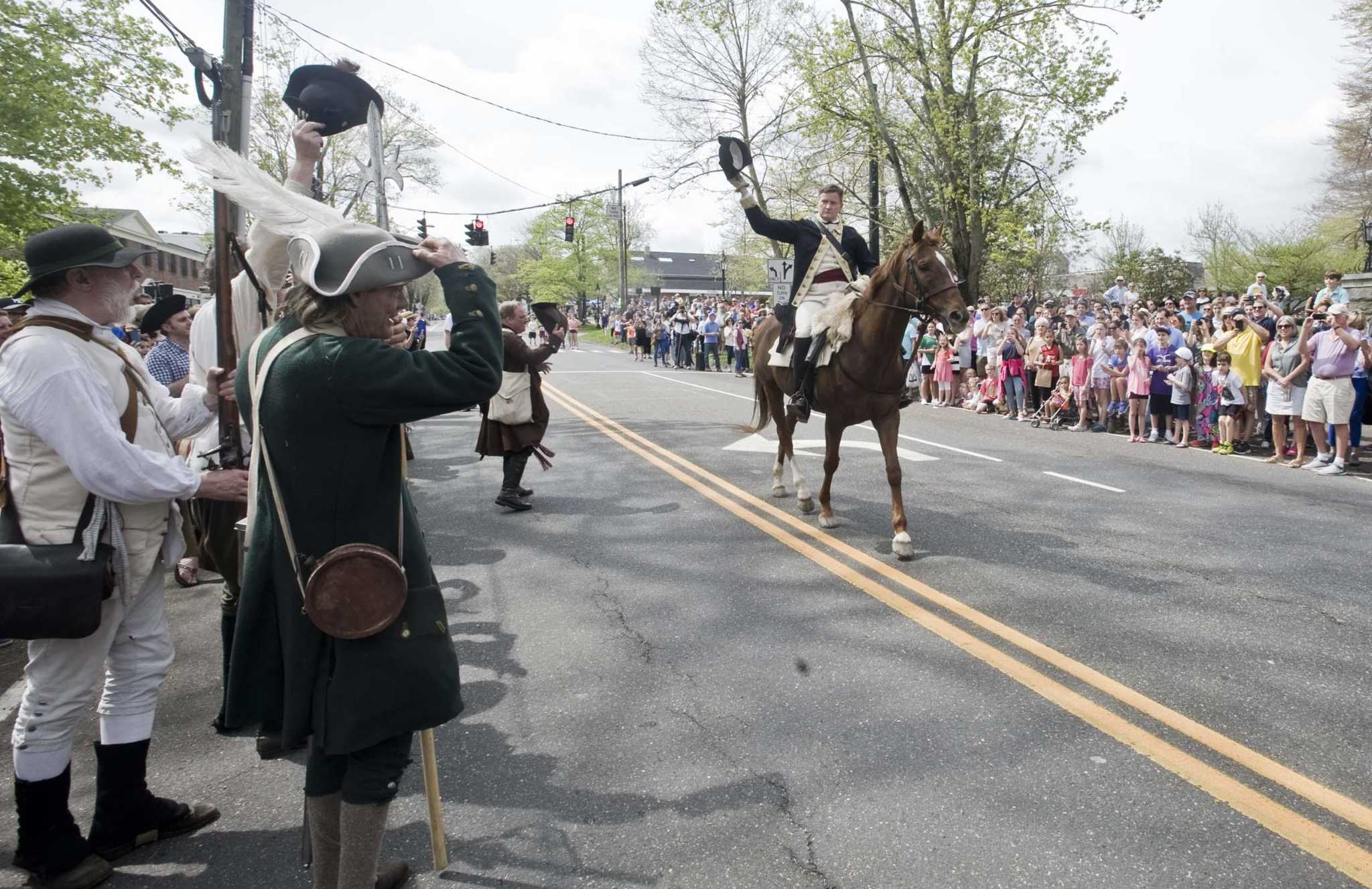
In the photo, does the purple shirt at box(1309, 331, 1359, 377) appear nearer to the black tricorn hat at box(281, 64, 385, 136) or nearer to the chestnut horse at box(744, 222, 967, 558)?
the chestnut horse at box(744, 222, 967, 558)

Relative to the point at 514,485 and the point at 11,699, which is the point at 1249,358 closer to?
the point at 514,485

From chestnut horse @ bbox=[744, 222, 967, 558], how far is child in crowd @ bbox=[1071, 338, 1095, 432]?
8.61 meters

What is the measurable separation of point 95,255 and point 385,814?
203 cm

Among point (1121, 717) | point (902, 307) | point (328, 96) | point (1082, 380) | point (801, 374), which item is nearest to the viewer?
point (1121, 717)

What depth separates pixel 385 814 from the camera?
247cm

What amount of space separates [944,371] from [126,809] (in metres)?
17.8

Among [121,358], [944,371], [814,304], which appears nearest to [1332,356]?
[814,304]

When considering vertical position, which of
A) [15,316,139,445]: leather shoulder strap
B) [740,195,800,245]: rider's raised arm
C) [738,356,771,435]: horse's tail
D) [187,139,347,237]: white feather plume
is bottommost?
[738,356,771,435]: horse's tail

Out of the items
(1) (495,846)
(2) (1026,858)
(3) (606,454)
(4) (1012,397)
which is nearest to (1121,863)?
(2) (1026,858)

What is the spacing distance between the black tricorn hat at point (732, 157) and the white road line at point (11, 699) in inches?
228

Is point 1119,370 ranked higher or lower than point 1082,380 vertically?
higher

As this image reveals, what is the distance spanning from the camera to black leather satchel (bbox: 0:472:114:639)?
272 cm

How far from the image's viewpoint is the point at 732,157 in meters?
7.36

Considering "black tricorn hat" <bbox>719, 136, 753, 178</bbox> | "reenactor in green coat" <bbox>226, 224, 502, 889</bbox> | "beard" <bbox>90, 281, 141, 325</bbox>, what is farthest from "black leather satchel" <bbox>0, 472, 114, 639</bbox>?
"black tricorn hat" <bbox>719, 136, 753, 178</bbox>
